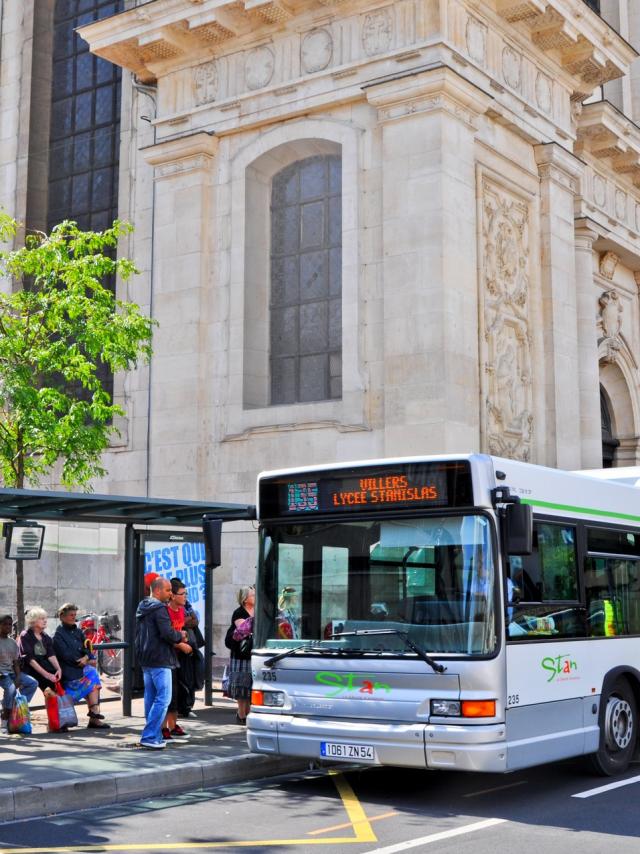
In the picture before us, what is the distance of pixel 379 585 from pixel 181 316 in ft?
40.9

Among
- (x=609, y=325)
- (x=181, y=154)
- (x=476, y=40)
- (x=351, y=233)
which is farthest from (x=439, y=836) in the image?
(x=609, y=325)

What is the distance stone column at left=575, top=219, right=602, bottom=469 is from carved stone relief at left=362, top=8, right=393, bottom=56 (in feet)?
21.8

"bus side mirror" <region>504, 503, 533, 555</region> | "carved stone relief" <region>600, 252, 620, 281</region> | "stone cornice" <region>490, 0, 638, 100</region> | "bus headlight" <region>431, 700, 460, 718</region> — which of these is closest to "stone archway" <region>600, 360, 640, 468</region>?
"carved stone relief" <region>600, 252, 620, 281</region>

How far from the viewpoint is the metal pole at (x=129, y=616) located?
1325 cm

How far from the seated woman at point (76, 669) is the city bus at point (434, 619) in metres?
3.50

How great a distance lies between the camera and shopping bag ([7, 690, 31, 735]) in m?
12.0

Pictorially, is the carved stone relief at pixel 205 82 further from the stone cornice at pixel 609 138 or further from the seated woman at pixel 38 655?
the seated woman at pixel 38 655

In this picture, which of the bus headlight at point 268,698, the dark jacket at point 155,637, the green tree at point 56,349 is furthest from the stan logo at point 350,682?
the green tree at point 56,349

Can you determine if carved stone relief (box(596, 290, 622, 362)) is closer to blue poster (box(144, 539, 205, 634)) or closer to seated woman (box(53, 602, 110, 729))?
blue poster (box(144, 539, 205, 634))

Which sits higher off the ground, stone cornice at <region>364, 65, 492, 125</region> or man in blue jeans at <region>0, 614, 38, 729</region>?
stone cornice at <region>364, 65, 492, 125</region>

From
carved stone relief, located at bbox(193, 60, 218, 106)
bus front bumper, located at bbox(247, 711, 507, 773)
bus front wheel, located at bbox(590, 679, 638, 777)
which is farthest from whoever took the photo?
carved stone relief, located at bbox(193, 60, 218, 106)

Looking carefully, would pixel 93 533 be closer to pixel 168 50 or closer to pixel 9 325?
pixel 9 325

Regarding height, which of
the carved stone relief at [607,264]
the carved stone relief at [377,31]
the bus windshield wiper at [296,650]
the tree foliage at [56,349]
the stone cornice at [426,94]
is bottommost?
the bus windshield wiper at [296,650]

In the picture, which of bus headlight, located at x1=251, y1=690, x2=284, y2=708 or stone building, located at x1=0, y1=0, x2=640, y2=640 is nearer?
bus headlight, located at x1=251, y1=690, x2=284, y2=708
